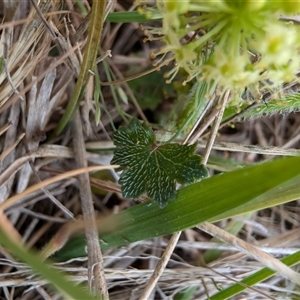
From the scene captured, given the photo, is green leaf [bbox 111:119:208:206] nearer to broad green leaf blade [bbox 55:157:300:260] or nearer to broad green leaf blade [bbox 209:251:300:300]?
broad green leaf blade [bbox 55:157:300:260]

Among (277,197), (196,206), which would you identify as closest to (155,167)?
(196,206)

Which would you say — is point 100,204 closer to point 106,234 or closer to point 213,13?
point 106,234

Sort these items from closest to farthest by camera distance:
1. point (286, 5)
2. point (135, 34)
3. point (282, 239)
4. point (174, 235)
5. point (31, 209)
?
point (286, 5)
point (174, 235)
point (31, 209)
point (282, 239)
point (135, 34)

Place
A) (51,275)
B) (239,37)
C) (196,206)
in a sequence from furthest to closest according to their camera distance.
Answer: (196,206)
(239,37)
(51,275)

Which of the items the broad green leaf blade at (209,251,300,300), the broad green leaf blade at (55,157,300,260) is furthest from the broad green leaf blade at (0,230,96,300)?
the broad green leaf blade at (209,251,300,300)

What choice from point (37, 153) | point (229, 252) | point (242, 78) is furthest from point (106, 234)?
point (242, 78)

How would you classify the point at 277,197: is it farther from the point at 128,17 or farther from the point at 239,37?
the point at 128,17

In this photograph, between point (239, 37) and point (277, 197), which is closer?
point (239, 37)
